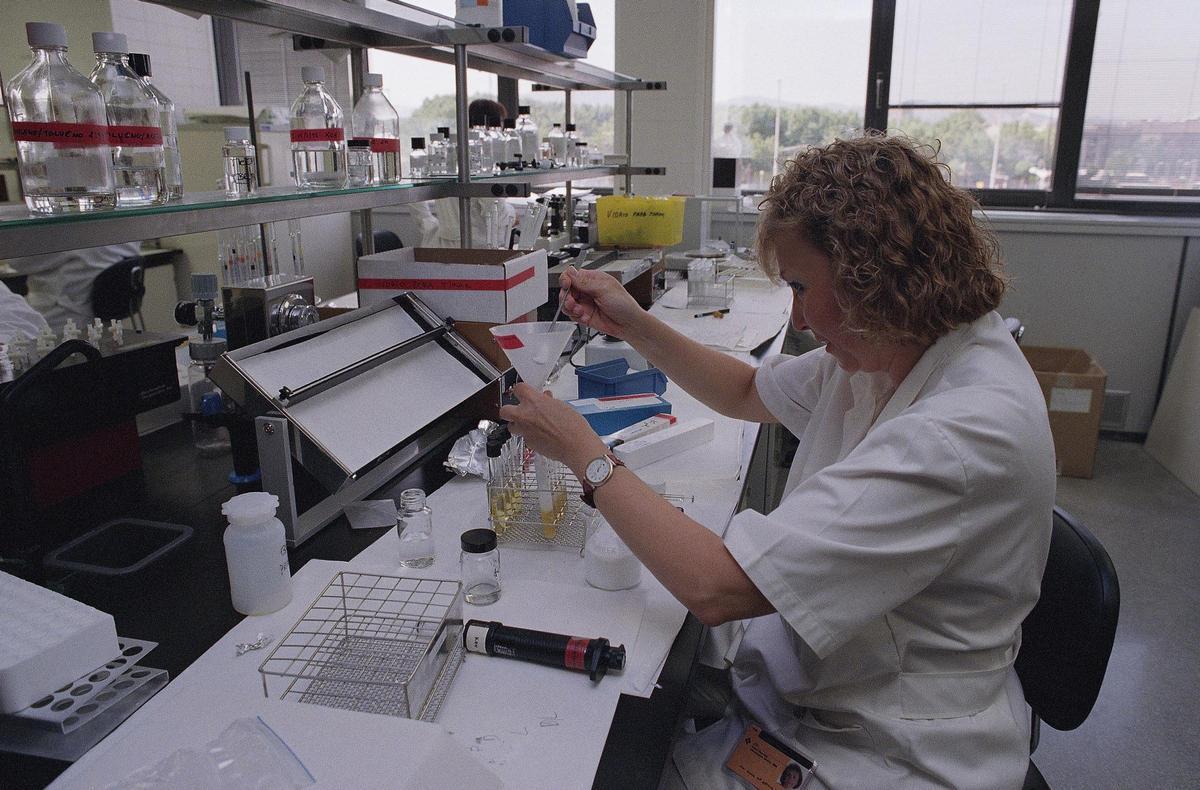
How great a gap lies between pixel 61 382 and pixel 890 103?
4.20m

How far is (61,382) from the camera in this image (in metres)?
1.25

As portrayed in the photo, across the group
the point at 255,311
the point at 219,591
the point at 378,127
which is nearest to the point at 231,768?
the point at 219,591

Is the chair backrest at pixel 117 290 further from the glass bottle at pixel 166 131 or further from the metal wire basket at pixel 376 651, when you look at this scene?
the metal wire basket at pixel 376 651

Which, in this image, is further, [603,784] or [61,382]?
[61,382]

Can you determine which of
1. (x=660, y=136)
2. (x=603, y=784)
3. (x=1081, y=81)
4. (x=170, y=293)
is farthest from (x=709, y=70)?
(x=603, y=784)

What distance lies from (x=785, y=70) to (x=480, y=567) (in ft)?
13.2

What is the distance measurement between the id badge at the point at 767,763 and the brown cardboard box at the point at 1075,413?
3.04 meters

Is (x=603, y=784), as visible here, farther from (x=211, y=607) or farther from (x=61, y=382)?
(x=61, y=382)

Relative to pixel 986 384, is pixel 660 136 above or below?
above

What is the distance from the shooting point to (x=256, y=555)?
1.07 m

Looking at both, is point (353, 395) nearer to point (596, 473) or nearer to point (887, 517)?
point (596, 473)

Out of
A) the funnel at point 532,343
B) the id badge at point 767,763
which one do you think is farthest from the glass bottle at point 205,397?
the id badge at point 767,763

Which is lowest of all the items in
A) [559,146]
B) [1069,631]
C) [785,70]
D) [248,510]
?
[1069,631]

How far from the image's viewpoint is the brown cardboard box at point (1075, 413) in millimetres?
3582
